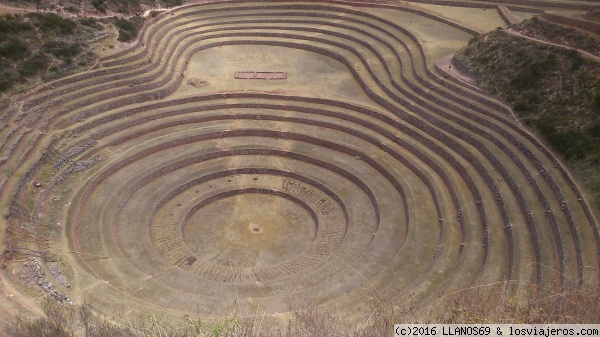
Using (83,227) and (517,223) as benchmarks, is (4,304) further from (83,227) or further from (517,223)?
(517,223)

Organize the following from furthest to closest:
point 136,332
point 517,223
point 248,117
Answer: point 248,117
point 517,223
point 136,332

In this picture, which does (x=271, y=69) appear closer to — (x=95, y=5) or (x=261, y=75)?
(x=261, y=75)

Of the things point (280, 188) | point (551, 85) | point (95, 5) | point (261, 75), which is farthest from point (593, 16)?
point (95, 5)

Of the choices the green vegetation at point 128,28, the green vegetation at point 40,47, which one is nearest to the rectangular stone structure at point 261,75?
the green vegetation at point 128,28

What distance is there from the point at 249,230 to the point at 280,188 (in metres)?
4.33

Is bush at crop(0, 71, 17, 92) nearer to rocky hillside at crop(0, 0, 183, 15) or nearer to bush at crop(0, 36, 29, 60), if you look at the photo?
bush at crop(0, 36, 29, 60)

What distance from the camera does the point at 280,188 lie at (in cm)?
3108

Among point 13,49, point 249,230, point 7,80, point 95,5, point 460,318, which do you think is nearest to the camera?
point 460,318

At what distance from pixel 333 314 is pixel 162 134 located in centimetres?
1970

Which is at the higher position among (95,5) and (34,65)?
(95,5)

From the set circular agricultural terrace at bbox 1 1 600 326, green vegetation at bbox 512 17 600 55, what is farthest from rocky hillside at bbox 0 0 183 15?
green vegetation at bbox 512 17 600 55

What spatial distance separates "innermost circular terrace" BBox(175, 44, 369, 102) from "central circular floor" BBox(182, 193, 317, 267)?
11634mm

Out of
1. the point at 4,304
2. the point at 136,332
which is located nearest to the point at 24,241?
the point at 4,304

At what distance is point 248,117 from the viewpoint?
35406 mm
